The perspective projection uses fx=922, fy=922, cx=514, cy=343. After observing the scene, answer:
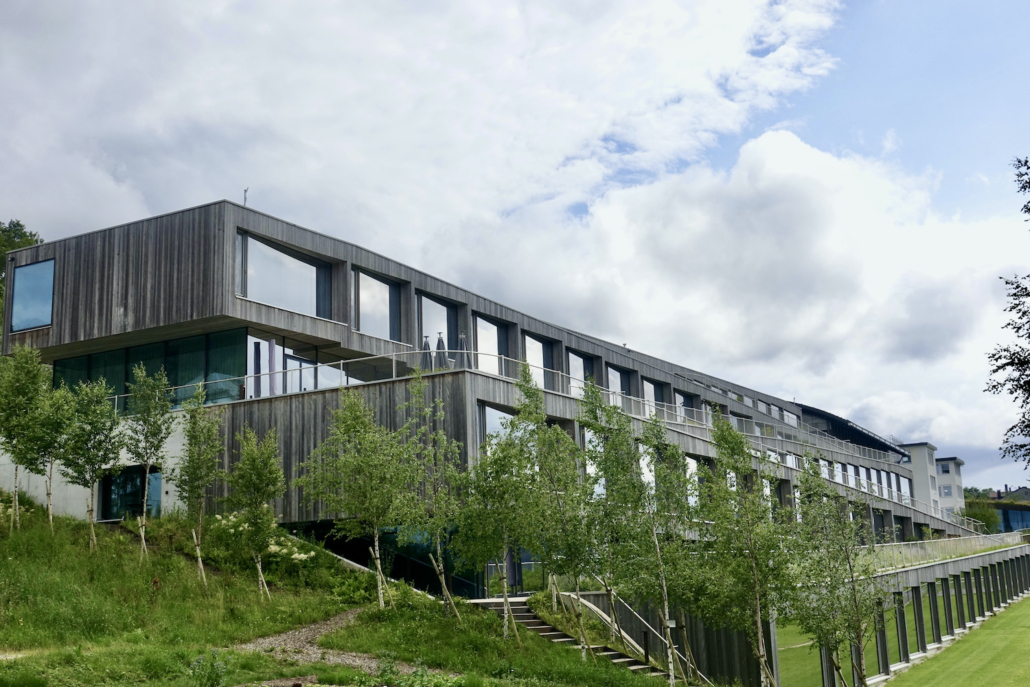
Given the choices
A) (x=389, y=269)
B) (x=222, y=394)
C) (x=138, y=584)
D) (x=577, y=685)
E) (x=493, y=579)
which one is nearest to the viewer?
(x=577, y=685)

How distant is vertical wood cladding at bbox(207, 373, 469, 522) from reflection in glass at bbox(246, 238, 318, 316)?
12.1 feet

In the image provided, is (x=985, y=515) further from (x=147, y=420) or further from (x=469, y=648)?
(x=147, y=420)

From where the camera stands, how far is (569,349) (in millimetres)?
42062

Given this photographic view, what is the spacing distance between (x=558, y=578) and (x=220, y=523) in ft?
29.2

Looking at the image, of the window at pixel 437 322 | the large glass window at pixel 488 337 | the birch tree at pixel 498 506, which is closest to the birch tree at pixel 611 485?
the birch tree at pixel 498 506

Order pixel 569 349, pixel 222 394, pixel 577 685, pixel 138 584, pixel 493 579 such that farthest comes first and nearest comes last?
pixel 569 349
pixel 222 394
pixel 493 579
pixel 138 584
pixel 577 685

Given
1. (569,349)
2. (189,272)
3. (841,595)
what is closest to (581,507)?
(841,595)

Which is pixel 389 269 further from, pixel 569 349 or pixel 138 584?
pixel 138 584

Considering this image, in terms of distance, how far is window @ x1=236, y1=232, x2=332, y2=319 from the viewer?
2856 cm

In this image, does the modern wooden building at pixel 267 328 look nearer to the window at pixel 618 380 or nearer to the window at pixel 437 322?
the window at pixel 437 322

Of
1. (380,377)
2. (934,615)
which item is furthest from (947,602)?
(380,377)

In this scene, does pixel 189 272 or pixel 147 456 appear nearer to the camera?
pixel 147 456

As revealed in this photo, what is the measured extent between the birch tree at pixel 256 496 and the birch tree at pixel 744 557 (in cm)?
1012

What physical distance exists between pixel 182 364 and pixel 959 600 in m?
34.5
